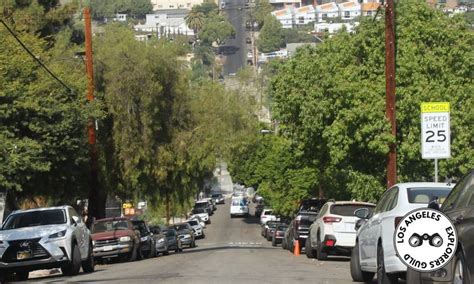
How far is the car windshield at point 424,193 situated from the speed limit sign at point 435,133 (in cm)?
617

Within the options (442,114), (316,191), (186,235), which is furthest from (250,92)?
(442,114)

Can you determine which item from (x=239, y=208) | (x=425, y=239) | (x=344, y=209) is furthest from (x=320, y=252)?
(x=239, y=208)

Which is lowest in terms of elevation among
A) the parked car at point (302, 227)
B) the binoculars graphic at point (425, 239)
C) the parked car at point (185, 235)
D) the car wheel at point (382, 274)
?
the parked car at point (185, 235)

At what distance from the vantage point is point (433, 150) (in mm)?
23547

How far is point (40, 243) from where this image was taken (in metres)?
25.2

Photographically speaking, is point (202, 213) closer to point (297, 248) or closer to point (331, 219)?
point (297, 248)

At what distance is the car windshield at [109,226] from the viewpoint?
3656cm

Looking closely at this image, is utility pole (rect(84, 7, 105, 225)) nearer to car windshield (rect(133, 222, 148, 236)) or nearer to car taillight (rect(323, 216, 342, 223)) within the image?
car windshield (rect(133, 222, 148, 236))

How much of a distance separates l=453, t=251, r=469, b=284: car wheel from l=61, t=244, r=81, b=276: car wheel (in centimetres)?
1489

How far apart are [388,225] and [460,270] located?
14.4 ft

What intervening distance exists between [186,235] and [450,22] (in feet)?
78.7

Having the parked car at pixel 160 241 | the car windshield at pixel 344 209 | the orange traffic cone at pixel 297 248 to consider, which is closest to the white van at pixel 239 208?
the parked car at pixel 160 241

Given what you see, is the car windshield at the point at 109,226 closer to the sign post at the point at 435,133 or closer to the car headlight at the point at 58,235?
the car headlight at the point at 58,235

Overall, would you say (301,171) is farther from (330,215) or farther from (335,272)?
Result: (335,272)
